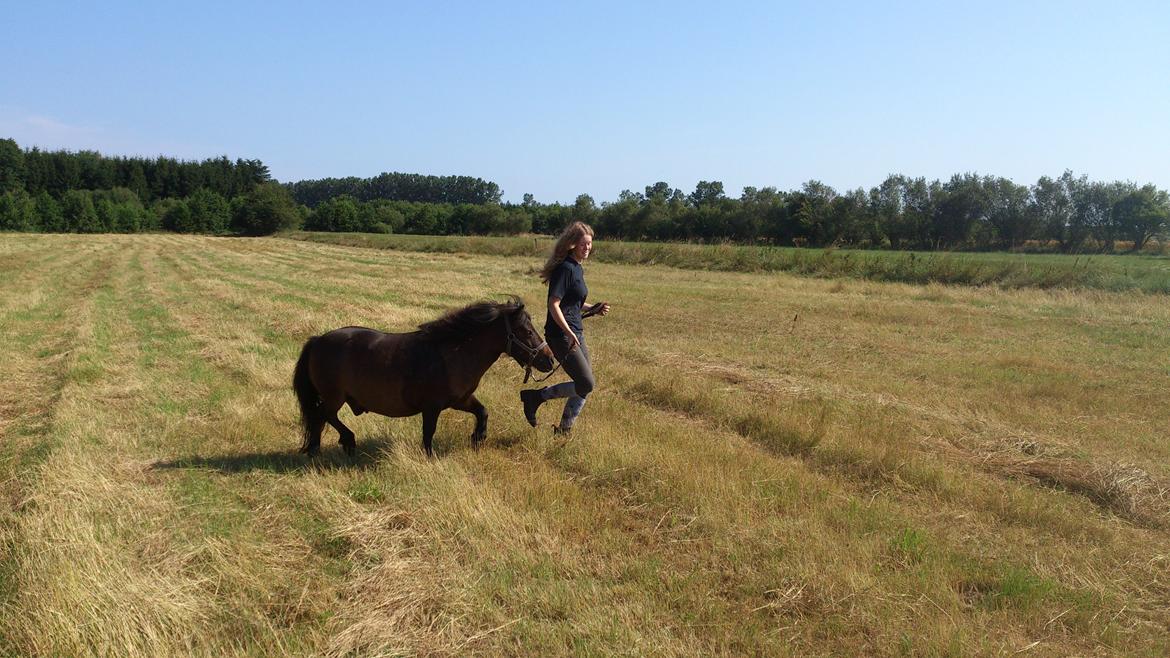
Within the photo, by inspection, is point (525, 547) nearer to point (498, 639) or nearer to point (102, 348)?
point (498, 639)

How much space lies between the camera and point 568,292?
6.73 meters

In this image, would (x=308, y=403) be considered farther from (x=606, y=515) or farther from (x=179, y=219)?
(x=179, y=219)

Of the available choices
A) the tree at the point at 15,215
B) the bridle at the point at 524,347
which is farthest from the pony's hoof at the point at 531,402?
the tree at the point at 15,215

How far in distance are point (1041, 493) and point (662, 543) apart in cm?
366

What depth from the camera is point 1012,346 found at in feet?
Result: 47.0

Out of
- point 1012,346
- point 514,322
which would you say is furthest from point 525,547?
point 1012,346

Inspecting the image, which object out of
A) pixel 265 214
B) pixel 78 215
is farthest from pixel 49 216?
pixel 265 214

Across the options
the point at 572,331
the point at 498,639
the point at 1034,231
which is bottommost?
the point at 498,639

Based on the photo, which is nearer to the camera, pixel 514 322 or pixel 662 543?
pixel 662 543

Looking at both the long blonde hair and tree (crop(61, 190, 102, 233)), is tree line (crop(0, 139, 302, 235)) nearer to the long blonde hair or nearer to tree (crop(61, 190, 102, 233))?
tree (crop(61, 190, 102, 233))

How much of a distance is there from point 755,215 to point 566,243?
191 ft

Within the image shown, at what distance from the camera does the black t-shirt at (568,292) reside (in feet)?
21.6

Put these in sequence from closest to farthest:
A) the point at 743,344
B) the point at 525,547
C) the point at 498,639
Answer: the point at 498,639 < the point at 525,547 < the point at 743,344

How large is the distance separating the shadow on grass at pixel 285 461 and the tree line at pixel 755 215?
54.3 meters
